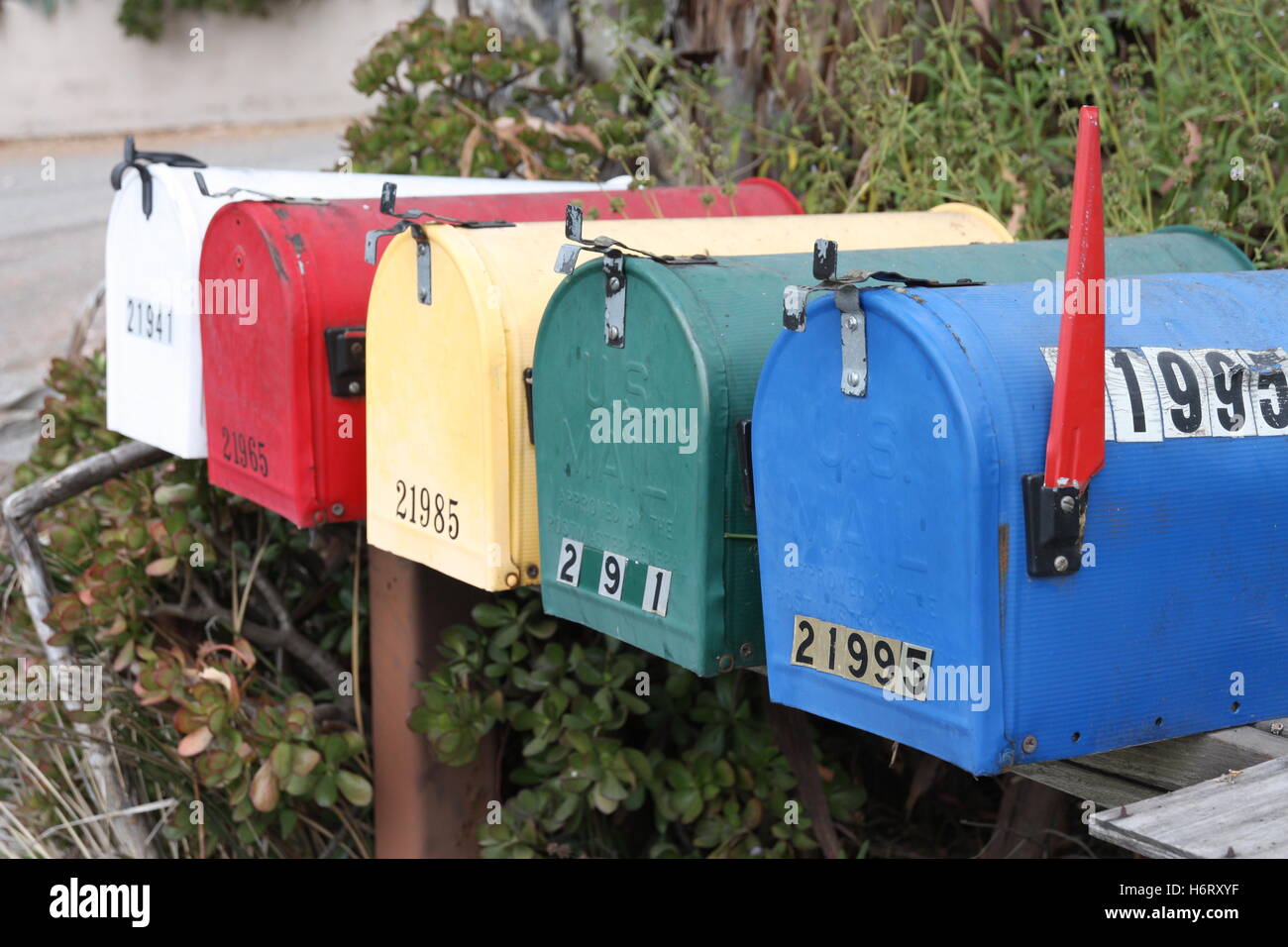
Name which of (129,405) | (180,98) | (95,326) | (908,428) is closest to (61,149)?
(180,98)

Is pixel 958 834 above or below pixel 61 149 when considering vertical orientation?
below

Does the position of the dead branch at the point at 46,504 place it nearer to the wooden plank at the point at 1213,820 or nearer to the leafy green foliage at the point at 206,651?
the leafy green foliage at the point at 206,651

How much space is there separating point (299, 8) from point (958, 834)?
12.5m

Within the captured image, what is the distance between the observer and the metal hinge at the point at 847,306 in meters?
1.46

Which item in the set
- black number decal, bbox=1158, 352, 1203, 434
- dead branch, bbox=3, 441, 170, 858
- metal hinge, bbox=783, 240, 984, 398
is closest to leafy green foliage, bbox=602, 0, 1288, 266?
black number decal, bbox=1158, 352, 1203, 434

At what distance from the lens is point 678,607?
5.70 feet

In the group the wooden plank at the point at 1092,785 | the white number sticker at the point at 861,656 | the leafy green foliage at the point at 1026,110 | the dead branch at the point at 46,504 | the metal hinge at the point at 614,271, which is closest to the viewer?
the white number sticker at the point at 861,656

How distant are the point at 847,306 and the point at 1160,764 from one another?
2.00 feet

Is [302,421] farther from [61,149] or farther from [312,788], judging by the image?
[61,149]

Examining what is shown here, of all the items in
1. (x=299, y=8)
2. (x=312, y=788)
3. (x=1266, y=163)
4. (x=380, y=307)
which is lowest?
(x=312, y=788)

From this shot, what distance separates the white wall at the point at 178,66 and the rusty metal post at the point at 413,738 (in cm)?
1108

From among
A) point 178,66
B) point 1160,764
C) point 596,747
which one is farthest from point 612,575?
point 178,66

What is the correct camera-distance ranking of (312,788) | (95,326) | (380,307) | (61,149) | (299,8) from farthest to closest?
1. (299,8)
2. (61,149)
3. (95,326)
4. (312,788)
5. (380,307)

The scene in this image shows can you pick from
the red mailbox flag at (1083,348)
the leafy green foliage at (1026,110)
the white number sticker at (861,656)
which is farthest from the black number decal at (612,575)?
the leafy green foliage at (1026,110)
